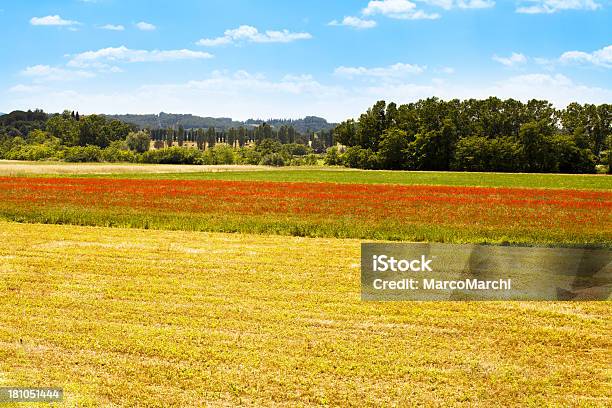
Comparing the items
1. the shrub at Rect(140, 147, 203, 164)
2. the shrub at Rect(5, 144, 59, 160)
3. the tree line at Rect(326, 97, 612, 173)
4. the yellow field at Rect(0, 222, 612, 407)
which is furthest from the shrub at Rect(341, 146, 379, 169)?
the yellow field at Rect(0, 222, 612, 407)

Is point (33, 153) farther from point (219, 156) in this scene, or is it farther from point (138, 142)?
point (219, 156)

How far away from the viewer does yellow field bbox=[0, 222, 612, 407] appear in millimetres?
7098

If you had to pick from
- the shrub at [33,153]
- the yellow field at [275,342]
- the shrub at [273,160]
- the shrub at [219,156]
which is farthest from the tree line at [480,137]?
the yellow field at [275,342]

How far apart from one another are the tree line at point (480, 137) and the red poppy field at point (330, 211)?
2406 inches

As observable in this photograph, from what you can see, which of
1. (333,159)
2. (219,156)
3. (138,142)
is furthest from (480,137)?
(138,142)

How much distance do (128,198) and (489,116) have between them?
93.4m

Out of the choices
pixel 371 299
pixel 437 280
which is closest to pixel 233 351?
pixel 371 299

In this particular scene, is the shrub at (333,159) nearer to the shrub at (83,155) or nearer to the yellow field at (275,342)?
the shrub at (83,155)

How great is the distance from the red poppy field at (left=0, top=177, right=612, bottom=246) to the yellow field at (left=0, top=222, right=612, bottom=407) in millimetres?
8083

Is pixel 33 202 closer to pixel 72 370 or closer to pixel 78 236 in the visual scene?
pixel 78 236

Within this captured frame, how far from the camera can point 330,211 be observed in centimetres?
2564

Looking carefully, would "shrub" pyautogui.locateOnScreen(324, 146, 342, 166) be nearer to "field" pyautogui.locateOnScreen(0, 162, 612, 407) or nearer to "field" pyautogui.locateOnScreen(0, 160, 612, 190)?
"field" pyautogui.locateOnScreen(0, 160, 612, 190)

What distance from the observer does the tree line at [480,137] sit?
303 ft

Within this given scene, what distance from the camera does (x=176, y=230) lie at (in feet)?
73.0
